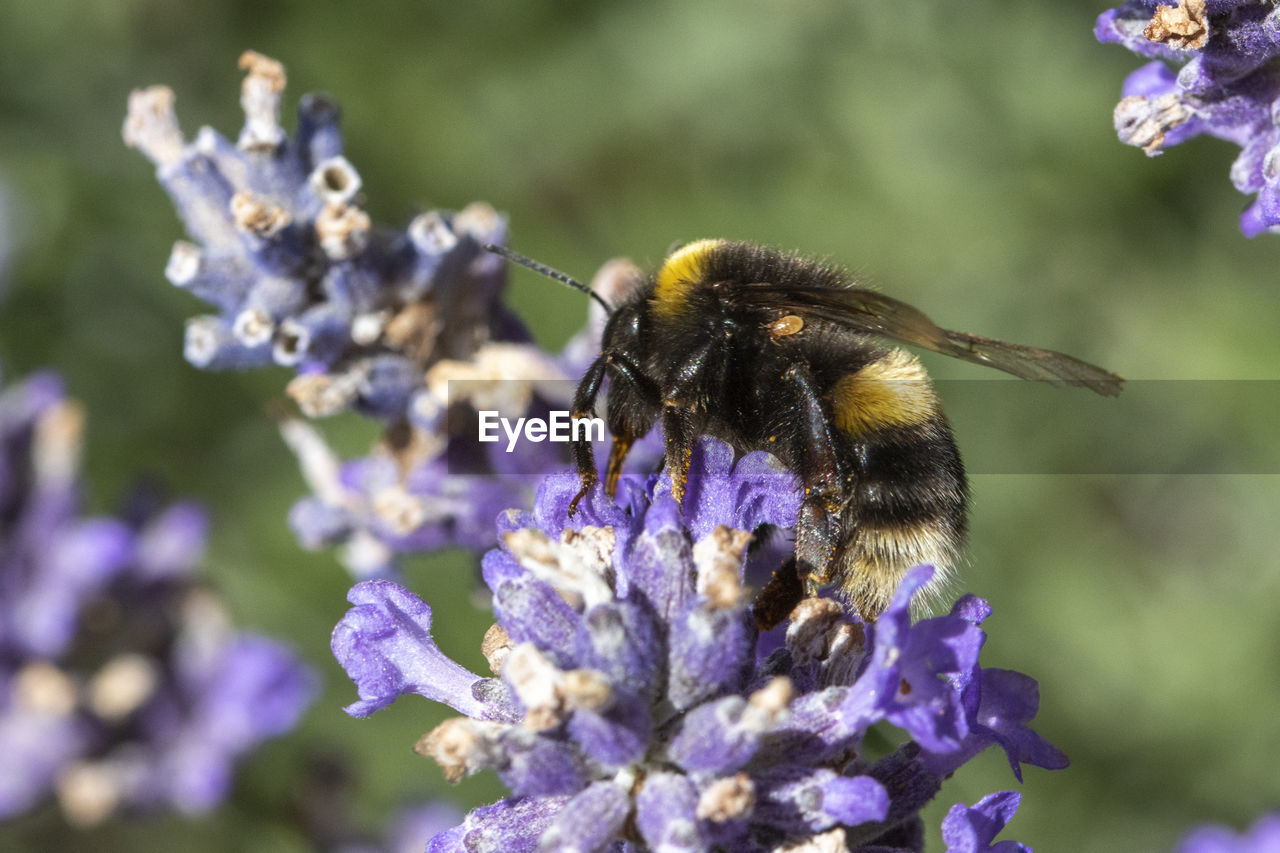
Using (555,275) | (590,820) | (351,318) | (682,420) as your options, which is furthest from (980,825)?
(351,318)

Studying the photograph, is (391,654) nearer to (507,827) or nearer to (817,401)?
(507,827)

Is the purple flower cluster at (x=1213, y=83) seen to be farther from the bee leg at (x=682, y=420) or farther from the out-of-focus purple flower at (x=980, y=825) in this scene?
the out-of-focus purple flower at (x=980, y=825)

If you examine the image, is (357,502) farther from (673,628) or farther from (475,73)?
(475,73)

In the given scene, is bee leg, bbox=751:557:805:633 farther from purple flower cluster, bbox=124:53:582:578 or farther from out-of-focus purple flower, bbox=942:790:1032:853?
purple flower cluster, bbox=124:53:582:578

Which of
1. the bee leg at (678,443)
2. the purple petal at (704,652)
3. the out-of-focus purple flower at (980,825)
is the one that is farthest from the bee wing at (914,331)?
the out-of-focus purple flower at (980,825)

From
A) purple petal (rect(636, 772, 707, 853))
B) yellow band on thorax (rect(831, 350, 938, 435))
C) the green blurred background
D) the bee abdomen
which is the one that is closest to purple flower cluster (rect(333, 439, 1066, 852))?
purple petal (rect(636, 772, 707, 853))

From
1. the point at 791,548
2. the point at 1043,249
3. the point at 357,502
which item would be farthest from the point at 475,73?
the point at 791,548
